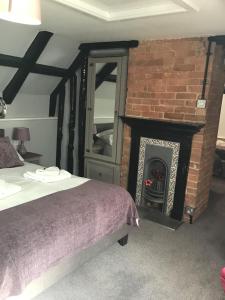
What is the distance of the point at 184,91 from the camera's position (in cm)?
351

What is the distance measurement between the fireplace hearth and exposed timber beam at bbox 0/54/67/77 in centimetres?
132

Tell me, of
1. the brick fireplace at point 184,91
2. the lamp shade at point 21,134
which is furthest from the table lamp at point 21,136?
the brick fireplace at point 184,91

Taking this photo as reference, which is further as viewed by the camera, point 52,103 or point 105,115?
point 52,103

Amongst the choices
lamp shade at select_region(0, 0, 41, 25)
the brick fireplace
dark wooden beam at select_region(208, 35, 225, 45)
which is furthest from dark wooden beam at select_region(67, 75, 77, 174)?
lamp shade at select_region(0, 0, 41, 25)

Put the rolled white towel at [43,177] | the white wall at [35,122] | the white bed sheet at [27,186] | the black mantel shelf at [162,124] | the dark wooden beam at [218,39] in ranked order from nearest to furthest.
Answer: the white bed sheet at [27,186], the rolled white towel at [43,177], the dark wooden beam at [218,39], the black mantel shelf at [162,124], the white wall at [35,122]

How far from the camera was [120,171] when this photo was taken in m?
4.23

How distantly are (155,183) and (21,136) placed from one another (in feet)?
6.51

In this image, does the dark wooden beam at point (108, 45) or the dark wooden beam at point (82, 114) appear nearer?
the dark wooden beam at point (108, 45)

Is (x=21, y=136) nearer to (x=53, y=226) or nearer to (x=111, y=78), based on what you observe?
(x=111, y=78)

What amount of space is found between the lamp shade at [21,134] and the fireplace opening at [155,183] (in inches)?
69.1

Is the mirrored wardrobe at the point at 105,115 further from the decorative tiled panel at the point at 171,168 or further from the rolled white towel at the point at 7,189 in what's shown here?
the rolled white towel at the point at 7,189

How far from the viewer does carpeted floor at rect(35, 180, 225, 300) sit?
90.7 inches

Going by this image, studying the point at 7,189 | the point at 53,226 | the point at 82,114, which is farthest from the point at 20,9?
the point at 82,114

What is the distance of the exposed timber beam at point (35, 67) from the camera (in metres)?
3.64
